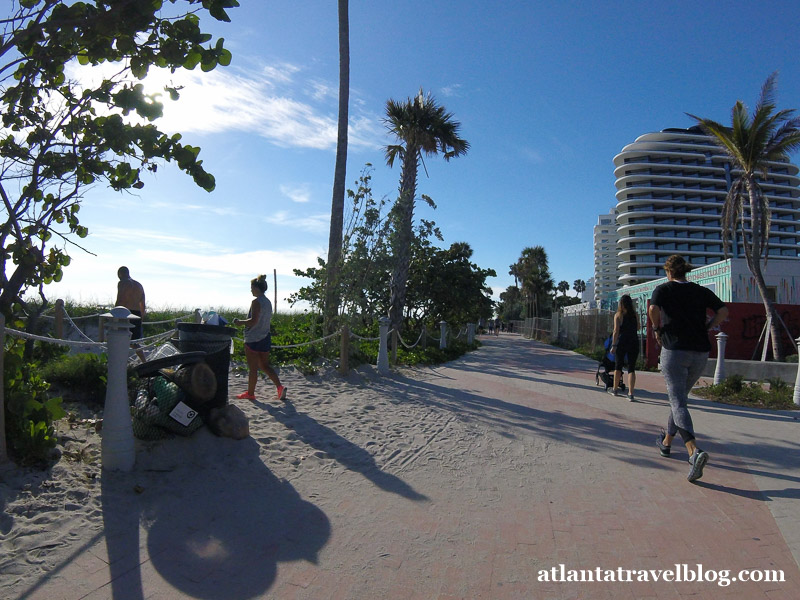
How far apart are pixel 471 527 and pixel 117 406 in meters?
2.74

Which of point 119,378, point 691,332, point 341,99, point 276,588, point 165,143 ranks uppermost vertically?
point 341,99

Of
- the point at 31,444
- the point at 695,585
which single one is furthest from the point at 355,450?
the point at 695,585

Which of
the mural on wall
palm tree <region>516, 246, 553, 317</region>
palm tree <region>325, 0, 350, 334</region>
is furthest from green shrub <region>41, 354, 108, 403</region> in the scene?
palm tree <region>516, 246, 553, 317</region>

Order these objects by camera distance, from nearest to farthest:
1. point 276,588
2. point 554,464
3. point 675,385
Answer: point 276,588 < point 675,385 < point 554,464

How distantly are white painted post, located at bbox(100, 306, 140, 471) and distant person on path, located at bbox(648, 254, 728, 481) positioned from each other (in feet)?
14.8

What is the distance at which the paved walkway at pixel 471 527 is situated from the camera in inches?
114

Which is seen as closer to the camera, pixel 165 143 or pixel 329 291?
pixel 165 143

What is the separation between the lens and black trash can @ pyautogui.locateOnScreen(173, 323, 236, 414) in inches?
202

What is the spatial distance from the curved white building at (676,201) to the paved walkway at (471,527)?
324ft

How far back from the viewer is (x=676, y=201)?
9788cm

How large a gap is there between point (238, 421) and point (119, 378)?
1267 mm

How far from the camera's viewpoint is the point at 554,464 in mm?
5164

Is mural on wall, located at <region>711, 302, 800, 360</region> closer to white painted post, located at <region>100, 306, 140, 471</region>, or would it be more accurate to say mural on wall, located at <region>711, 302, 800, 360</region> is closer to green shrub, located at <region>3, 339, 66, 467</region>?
white painted post, located at <region>100, 306, 140, 471</region>

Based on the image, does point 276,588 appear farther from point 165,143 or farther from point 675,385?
point 675,385
